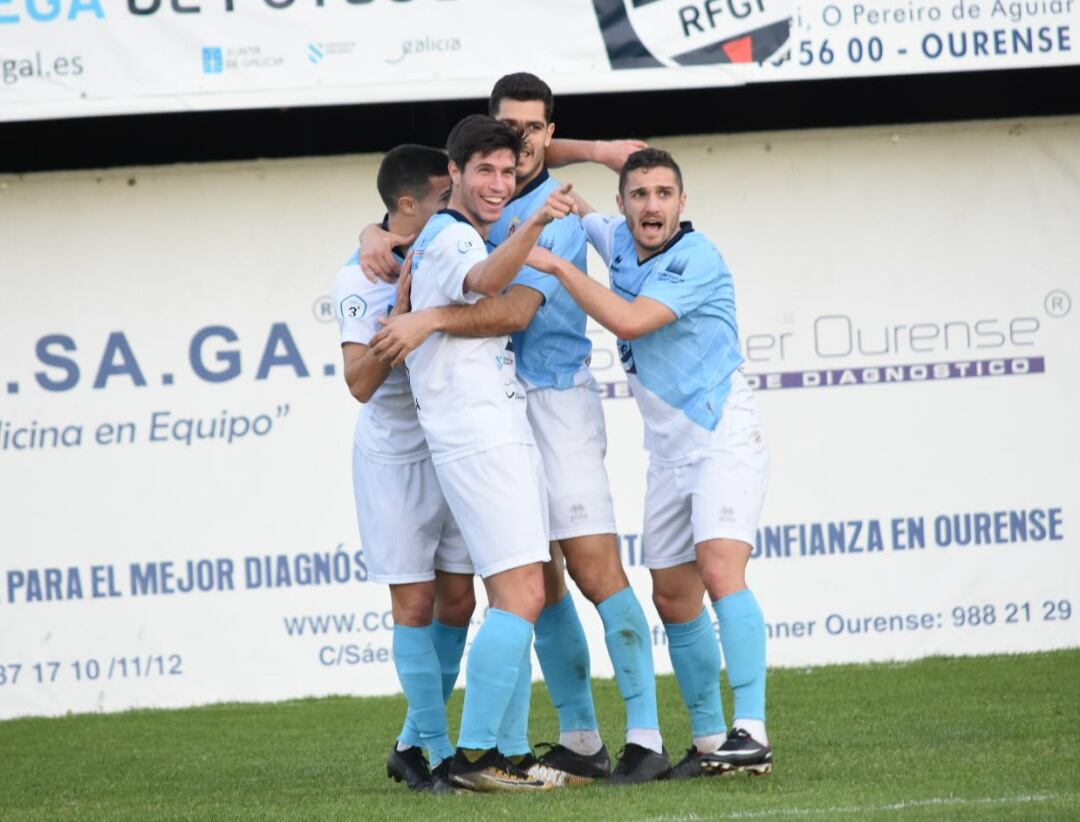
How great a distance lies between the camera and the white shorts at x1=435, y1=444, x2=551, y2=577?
17.3ft

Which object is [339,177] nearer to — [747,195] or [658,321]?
[747,195]

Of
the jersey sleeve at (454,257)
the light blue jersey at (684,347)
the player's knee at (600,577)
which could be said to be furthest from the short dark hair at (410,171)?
the player's knee at (600,577)

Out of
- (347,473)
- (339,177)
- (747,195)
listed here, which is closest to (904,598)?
(747,195)

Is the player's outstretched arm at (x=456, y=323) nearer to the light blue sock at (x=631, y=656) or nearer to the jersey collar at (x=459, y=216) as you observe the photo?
the jersey collar at (x=459, y=216)

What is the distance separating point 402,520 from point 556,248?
105cm

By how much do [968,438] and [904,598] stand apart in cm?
92

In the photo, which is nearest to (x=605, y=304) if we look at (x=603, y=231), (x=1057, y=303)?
(x=603, y=231)

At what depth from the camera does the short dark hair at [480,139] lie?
5.21 metres

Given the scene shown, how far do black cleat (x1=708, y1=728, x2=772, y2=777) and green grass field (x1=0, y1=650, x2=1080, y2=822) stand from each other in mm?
57

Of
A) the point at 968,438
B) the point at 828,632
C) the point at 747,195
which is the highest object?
the point at 747,195

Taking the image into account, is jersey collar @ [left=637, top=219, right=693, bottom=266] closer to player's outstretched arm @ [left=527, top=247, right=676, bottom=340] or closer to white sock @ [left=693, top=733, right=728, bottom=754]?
player's outstretched arm @ [left=527, top=247, right=676, bottom=340]

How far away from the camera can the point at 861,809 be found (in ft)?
15.0

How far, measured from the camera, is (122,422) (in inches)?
351

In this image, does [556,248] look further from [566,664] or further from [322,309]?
[322,309]
